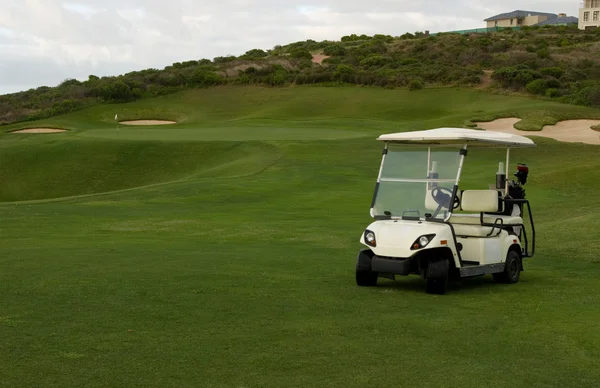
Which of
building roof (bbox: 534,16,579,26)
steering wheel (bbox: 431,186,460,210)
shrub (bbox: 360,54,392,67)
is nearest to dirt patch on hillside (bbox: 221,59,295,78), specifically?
shrub (bbox: 360,54,392,67)

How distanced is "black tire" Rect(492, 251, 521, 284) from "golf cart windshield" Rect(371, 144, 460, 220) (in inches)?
62.2

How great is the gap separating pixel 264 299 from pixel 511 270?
13.8 feet

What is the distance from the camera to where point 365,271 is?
11320 millimetres

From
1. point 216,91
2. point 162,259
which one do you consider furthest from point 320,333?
point 216,91

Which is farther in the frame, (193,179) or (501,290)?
(193,179)

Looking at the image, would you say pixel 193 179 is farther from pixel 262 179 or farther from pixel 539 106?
pixel 539 106

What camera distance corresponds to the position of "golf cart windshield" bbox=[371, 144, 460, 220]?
1138 centimetres

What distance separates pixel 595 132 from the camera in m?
37.6

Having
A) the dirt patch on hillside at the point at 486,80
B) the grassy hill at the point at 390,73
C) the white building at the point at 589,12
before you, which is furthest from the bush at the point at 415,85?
the white building at the point at 589,12

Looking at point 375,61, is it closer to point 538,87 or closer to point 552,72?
point 552,72

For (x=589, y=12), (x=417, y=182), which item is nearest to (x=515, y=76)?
(x=417, y=182)

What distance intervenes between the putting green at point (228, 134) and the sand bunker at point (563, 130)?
22.4 ft

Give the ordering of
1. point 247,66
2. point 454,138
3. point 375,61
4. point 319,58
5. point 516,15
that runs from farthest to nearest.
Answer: point 516,15 < point 319,58 < point 247,66 < point 375,61 < point 454,138

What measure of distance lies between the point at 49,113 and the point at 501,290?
151ft
